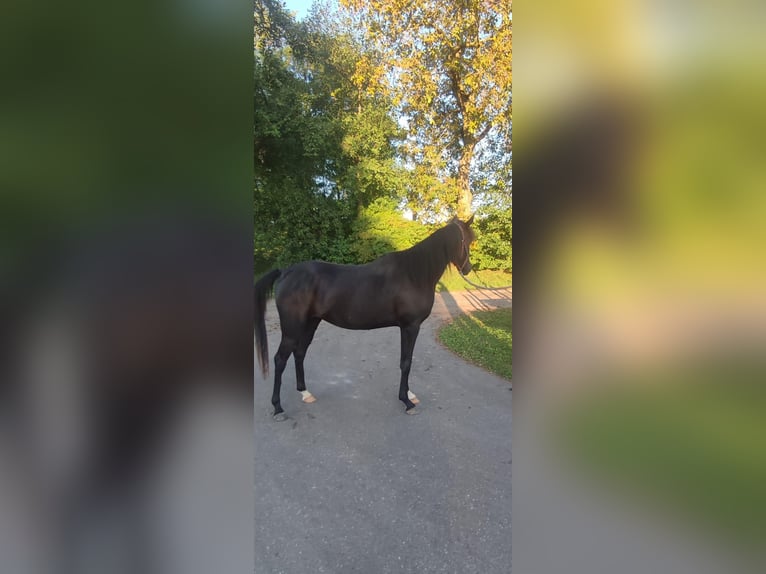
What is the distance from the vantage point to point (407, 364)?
3.73 metres

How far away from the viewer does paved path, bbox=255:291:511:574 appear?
1.84m

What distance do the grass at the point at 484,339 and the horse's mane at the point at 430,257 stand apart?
72.7 inches

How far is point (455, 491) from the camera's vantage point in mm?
2344

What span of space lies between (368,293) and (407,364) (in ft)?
2.72
